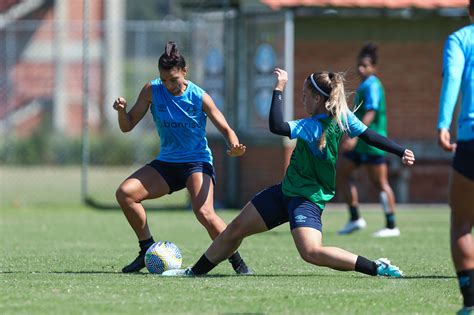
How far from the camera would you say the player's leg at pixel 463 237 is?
7.09 metres

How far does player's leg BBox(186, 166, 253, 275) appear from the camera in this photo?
9734mm

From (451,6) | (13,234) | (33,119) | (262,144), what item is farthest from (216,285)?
(33,119)

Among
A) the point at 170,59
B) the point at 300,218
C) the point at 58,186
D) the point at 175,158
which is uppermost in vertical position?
the point at 170,59

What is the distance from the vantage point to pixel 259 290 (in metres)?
8.47

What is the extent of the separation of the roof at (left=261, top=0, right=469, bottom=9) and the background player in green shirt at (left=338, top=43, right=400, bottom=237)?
15.6 feet

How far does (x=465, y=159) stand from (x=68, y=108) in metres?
26.4

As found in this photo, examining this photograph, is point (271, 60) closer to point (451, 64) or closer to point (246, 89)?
point (246, 89)

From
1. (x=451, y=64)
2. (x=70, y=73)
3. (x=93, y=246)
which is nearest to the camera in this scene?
(x=451, y=64)

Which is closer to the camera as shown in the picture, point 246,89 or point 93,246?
point 93,246

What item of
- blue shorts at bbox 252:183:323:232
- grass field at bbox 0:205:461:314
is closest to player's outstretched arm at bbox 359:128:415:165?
blue shorts at bbox 252:183:323:232

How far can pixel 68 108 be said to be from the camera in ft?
107

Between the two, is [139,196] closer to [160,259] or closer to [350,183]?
[160,259]

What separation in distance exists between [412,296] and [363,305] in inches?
25.9

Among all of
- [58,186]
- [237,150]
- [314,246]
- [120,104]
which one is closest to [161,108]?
[120,104]
